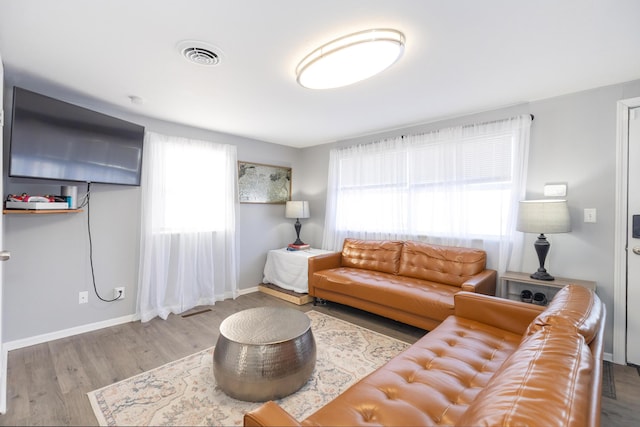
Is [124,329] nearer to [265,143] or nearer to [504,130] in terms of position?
[265,143]

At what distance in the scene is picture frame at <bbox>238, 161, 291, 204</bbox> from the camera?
409 centimetres

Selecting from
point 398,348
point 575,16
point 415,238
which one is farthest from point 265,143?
point 575,16

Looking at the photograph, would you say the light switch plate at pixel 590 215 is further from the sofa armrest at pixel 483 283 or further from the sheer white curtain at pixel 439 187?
the sofa armrest at pixel 483 283

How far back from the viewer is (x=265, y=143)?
4.39 m

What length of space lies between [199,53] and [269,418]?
209 cm

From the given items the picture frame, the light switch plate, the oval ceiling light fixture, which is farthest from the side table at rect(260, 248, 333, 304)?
the light switch plate

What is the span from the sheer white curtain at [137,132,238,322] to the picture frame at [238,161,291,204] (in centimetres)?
16

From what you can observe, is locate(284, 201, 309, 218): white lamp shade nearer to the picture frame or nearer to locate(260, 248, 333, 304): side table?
the picture frame

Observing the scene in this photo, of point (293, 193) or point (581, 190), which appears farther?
point (293, 193)

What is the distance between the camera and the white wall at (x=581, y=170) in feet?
7.74

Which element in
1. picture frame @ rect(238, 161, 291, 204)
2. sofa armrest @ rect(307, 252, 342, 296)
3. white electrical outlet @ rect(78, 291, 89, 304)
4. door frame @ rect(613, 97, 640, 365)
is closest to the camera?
Answer: door frame @ rect(613, 97, 640, 365)

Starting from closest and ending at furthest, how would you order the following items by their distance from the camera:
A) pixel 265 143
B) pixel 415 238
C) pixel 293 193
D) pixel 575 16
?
pixel 575 16
pixel 415 238
pixel 265 143
pixel 293 193

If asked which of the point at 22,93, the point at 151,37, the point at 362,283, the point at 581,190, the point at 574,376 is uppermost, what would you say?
the point at 151,37

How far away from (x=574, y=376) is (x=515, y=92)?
8.34 ft
